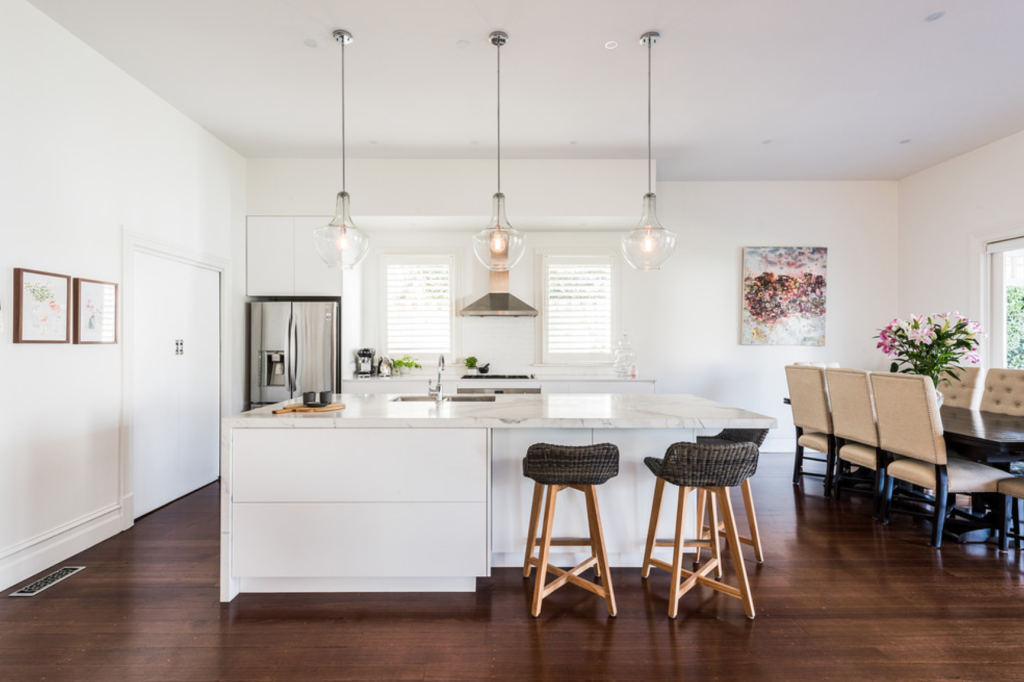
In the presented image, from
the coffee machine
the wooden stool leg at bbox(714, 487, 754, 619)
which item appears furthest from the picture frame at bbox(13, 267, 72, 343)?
the wooden stool leg at bbox(714, 487, 754, 619)

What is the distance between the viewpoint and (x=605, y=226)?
5.26 meters

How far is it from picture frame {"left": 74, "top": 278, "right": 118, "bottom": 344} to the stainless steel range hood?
2960mm

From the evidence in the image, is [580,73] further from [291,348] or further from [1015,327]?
[1015,327]

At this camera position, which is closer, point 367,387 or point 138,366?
point 138,366

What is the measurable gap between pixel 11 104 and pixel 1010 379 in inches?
265

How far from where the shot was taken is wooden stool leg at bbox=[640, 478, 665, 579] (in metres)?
2.43

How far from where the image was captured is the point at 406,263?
18.4ft

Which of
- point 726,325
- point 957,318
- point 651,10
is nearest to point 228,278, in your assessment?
point 651,10

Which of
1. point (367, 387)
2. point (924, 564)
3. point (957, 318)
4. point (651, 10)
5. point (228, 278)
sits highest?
point (651, 10)

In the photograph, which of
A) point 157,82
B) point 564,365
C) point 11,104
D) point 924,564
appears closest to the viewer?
point 11,104

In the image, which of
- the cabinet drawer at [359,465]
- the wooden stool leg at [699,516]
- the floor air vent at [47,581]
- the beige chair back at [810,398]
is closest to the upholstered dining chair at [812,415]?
the beige chair back at [810,398]

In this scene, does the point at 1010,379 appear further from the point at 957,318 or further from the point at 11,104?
the point at 11,104

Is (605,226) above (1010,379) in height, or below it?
above

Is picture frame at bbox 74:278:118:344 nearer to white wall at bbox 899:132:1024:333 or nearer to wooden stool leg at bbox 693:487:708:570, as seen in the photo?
wooden stool leg at bbox 693:487:708:570
